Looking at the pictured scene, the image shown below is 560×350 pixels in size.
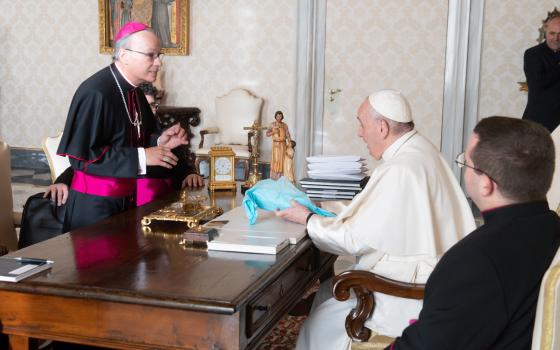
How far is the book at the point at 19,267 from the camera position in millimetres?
2166

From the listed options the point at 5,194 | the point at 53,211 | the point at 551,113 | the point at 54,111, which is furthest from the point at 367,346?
the point at 54,111

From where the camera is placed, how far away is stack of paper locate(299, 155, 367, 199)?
3654mm

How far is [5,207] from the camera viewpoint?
4.06 m

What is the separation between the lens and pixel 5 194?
162 inches

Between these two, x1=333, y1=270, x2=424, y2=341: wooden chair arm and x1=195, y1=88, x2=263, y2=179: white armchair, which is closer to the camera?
x1=333, y1=270, x2=424, y2=341: wooden chair arm

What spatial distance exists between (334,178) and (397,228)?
92 cm

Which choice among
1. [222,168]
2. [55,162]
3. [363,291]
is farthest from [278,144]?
[55,162]

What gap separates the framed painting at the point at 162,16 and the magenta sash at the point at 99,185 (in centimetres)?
529

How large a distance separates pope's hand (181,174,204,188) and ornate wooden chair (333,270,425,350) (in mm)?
1538

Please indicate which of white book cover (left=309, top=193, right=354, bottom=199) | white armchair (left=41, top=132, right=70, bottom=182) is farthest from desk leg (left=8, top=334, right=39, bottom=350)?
white armchair (left=41, top=132, right=70, bottom=182)

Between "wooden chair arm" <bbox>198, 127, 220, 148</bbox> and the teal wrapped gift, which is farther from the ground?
the teal wrapped gift

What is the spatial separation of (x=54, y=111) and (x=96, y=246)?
297 inches

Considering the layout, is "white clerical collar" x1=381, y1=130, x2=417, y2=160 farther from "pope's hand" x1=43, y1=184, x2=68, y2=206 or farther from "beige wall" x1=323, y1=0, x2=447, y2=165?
"beige wall" x1=323, y1=0, x2=447, y2=165

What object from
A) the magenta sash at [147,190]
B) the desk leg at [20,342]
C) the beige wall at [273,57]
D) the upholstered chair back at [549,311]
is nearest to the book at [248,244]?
the desk leg at [20,342]
